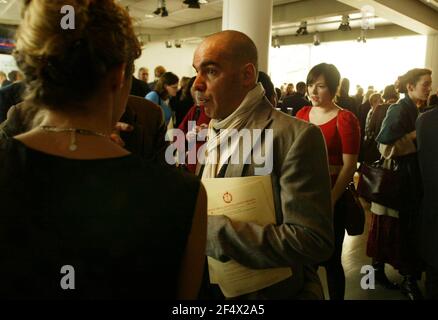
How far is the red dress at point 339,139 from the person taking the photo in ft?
7.27

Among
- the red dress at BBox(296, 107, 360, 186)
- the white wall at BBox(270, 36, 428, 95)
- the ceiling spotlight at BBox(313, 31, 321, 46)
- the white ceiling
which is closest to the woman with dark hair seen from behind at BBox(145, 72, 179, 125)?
the red dress at BBox(296, 107, 360, 186)

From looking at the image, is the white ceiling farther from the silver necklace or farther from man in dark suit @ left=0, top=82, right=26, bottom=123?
the silver necklace

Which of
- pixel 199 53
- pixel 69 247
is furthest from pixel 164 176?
pixel 199 53

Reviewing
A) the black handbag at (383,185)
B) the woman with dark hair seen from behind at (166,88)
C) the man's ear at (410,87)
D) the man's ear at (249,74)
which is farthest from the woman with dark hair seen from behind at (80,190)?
the woman with dark hair seen from behind at (166,88)

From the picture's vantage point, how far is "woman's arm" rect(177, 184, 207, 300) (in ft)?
2.18

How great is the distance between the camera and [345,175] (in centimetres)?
219

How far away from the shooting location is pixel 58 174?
593mm

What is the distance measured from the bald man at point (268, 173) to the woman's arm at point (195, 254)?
267 mm

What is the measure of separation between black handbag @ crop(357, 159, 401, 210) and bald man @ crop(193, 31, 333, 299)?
61.2 inches

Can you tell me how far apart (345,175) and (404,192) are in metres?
0.57

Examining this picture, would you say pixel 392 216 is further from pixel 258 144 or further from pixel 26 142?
pixel 26 142

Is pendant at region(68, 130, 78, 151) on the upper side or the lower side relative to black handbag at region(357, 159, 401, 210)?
upper

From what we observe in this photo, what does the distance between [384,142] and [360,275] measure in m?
1.10

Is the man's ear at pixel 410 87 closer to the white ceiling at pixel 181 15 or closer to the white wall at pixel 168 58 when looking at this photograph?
the white ceiling at pixel 181 15
